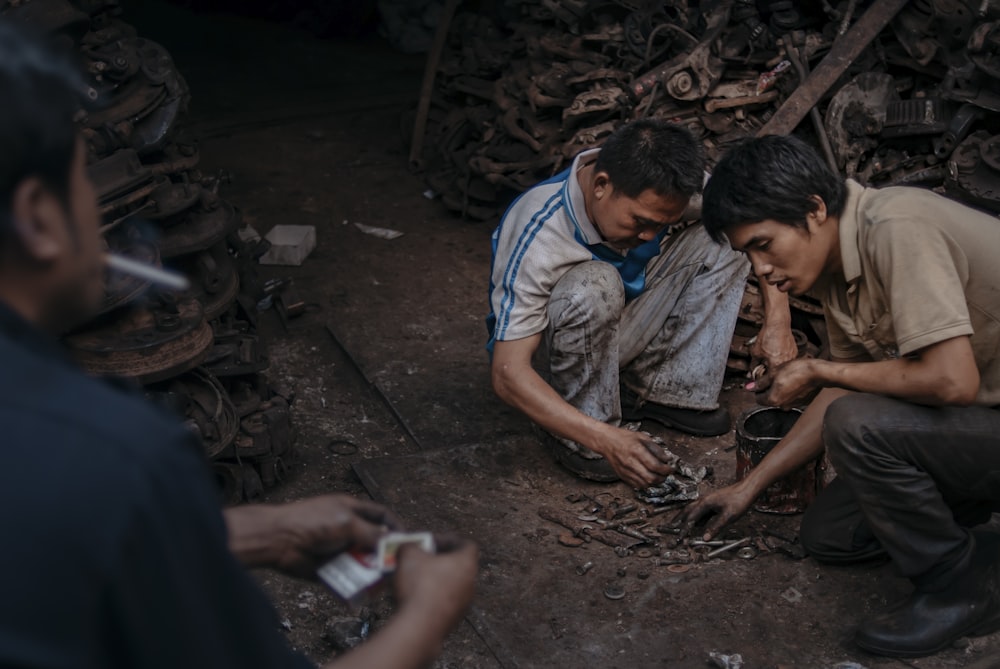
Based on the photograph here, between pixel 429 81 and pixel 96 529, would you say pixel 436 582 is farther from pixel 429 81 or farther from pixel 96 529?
pixel 429 81

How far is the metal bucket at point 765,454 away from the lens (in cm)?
404

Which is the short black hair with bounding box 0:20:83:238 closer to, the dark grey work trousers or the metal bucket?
the dark grey work trousers

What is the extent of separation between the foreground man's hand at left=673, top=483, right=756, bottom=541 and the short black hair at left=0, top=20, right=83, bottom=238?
291 cm

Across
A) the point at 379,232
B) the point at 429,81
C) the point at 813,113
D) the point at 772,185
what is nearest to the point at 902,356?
the point at 772,185

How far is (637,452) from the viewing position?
148 inches

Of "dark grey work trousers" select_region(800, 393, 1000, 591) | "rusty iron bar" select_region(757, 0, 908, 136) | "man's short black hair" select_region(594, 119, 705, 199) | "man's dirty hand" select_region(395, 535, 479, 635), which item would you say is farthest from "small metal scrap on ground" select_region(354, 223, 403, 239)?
"man's dirty hand" select_region(395, 535, 479, 635)

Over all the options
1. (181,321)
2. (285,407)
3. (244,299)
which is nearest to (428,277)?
(244,299)

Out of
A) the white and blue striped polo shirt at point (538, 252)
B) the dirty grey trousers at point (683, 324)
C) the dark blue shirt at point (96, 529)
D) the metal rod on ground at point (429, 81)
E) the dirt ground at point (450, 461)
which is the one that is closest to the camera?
the dark blue shirt at point (96, 529)

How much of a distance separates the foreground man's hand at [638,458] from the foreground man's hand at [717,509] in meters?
0.23

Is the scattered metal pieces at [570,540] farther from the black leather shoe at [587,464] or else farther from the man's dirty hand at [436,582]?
the man's dirty hand at [436,582]

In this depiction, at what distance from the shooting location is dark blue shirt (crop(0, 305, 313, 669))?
3.93 ft

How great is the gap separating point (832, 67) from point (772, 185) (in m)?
2.40

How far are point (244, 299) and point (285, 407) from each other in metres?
1.02

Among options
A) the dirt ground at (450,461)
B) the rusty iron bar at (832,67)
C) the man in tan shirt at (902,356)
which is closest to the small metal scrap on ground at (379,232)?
the dirt ground at (450,461)
